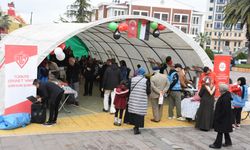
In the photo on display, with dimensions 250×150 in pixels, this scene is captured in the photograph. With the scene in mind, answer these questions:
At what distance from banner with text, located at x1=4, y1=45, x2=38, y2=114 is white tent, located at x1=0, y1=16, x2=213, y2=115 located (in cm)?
36

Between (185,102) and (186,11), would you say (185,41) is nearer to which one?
(185,102)

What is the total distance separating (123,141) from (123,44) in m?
10.2

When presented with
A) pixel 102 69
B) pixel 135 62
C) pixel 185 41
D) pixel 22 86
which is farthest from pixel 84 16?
pixel 22 86

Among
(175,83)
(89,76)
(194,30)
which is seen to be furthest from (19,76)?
(194,30)

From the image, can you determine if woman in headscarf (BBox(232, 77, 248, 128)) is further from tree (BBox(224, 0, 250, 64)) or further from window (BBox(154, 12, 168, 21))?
window (BBox(154, 12, 168, 21))

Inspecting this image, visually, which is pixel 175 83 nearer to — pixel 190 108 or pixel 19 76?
pixel 190 108

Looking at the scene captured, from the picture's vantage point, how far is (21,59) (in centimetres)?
885

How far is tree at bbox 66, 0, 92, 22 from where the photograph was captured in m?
38.2

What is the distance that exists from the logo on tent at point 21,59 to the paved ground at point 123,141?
79.9 inches

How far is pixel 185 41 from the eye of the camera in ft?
40.0

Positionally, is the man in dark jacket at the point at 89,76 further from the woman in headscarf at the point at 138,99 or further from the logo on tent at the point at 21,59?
the woman in headscarf at the point at 138,99

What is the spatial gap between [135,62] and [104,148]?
11370 mm

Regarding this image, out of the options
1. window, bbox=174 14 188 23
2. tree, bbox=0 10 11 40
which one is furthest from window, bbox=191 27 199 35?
tree, bbox=0 10 11 40

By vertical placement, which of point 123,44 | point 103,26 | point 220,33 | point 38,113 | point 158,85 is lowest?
point 38,113
